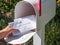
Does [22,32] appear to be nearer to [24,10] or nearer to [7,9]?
[24,10]

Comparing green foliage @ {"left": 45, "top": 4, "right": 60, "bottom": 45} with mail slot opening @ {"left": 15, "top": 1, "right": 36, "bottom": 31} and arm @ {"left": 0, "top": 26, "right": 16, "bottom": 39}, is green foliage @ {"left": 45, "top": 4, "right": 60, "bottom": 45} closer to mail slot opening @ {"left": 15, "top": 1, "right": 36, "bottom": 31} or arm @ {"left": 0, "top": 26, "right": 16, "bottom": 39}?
mail slot opening @ {"left": 15, "top": 1, "right": 36, "bottom": 31}

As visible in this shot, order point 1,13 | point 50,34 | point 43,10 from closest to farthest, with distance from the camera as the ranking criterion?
point 43,10 → point 50,34 → point 1,13

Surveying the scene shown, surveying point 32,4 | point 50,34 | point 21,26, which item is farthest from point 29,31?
point 50,34

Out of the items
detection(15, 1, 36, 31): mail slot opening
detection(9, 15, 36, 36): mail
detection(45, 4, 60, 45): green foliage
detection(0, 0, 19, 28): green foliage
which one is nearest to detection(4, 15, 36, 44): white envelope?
detection(9, 15, 36, 36): mail

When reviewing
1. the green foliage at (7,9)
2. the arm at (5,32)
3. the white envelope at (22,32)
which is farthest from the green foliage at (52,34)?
the arm at (5,32)

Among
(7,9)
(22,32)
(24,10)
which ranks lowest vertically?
(7,9)

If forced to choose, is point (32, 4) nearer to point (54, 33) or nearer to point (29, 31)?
point (29, 31)

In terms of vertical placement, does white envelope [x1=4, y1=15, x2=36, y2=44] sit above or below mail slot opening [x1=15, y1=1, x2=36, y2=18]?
below

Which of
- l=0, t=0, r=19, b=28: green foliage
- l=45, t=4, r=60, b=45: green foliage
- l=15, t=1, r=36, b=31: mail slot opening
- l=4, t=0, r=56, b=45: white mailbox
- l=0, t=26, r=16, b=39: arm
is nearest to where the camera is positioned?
l=0, t=26, r=16, b=39: arm

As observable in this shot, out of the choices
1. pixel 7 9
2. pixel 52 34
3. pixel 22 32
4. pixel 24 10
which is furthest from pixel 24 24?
pixel 7 9

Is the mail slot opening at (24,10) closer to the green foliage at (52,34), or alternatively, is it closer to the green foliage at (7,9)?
the green foliage at (52,34)

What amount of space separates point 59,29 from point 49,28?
193mm

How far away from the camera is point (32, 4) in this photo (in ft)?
7.63

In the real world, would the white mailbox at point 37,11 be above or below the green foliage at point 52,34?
above
